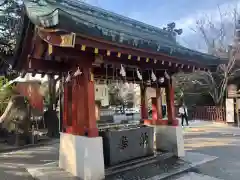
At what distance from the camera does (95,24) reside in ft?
14.9

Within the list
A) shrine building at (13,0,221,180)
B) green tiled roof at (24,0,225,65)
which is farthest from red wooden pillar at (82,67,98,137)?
green tiled roof at (24,0,225,65)

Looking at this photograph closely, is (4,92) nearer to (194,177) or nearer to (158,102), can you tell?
(158,102)

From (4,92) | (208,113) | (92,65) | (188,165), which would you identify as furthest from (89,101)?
(208,113)

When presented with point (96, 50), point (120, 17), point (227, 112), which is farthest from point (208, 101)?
point (96, 50)

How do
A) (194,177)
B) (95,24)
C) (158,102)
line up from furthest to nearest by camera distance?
(158,102)
(194,177)
(95,24)

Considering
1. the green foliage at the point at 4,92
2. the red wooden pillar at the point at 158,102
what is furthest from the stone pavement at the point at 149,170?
the green foliage at the point at 4,92

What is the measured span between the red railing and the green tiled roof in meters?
10.8

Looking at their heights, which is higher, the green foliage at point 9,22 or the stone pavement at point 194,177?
the green foliage at point 9,22

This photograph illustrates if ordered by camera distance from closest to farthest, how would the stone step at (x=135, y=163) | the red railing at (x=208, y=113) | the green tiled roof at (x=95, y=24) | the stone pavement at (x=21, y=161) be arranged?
the green tiled roof at (x=95, y=24), the stone step at (x=135, y=163), the stone pavement at (x=21, y=161), the red railing at (x=208, y=113)

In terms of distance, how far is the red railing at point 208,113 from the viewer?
55.7ft

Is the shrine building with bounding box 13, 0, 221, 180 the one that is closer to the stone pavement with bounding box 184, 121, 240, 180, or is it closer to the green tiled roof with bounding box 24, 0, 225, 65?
the green tiled roof with bounding box 24, 0, 225, 65

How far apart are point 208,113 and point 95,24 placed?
16.0 meters

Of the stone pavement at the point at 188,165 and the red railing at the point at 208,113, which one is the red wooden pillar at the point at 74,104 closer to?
the stone pavement at the point at 188,165

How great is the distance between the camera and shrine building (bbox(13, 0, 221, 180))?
4254mm
